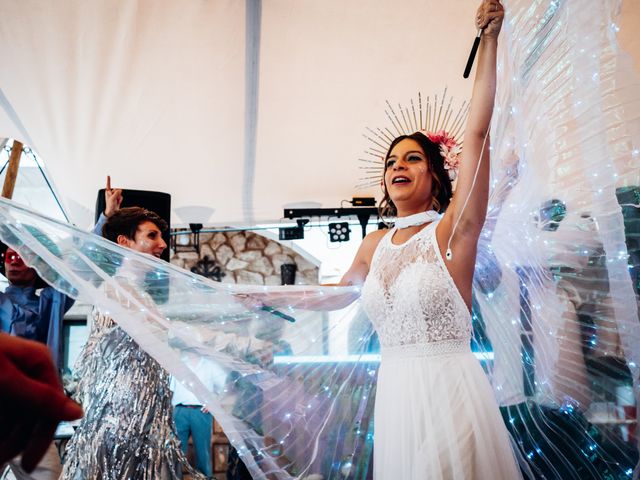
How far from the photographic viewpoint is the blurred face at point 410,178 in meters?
2.12

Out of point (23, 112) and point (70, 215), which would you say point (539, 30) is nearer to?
point (23, 112)

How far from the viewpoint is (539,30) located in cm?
168

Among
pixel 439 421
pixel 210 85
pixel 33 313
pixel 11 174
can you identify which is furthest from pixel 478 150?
pixel 210 85

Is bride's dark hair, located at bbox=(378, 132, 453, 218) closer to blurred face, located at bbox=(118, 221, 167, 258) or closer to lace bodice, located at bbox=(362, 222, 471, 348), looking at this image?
lace bodice, located at bbox=(362, 222, 471, 348)

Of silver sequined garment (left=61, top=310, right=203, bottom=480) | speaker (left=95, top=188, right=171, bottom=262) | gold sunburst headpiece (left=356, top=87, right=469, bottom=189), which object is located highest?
gold sunburst headpiece (left=356, top=87, right=469, bottom=189)

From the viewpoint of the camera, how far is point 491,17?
1.65 metres

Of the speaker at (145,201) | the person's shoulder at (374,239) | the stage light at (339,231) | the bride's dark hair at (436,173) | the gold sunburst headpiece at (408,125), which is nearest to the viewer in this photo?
the bride's dark hair at (436,173)

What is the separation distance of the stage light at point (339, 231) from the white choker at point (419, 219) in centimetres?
447

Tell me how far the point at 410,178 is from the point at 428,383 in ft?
2.51

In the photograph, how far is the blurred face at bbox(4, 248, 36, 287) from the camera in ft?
11.6

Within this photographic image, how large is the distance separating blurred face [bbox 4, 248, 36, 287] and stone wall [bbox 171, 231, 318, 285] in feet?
15.2

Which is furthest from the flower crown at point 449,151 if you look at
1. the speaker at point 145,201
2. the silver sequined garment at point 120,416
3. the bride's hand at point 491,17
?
the speaker at point 145,201

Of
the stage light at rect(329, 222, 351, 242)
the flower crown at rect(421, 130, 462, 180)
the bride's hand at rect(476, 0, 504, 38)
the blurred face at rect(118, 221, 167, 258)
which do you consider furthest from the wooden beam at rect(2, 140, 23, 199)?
the stage light at rect(329, 222, 351, 242)

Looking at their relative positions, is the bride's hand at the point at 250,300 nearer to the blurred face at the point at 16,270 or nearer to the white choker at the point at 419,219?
the white choker at the point at 419,219
